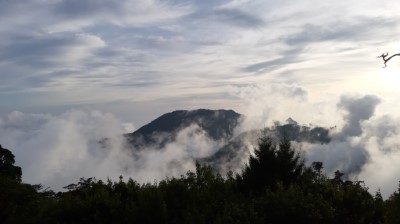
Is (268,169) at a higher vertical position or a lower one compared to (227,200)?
higher

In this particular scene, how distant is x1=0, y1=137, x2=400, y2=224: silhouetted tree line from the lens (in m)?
29.0

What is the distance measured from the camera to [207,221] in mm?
30281

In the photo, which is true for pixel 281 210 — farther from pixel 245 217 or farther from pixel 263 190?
pixel 263 190

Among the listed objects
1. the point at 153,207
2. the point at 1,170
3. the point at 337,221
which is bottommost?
the point at 337,221

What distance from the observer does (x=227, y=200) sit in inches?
1342

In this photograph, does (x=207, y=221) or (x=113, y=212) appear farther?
(x=113, y=212)

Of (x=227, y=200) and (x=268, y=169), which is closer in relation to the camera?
(x=227, y=200)

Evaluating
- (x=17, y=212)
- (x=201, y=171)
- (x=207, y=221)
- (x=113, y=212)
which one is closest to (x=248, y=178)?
(x=201, y=171)

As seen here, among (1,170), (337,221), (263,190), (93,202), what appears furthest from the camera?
(1,170)

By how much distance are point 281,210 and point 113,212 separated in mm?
13224

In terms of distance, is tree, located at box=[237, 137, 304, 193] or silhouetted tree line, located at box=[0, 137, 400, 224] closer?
silhouetted tree line, located at box=[0, 137, 400, 224]

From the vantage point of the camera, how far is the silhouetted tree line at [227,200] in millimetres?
29047

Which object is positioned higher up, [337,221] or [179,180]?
[179,180]

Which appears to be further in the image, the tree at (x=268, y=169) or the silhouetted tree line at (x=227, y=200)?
the tree at (x=268, y=169)
